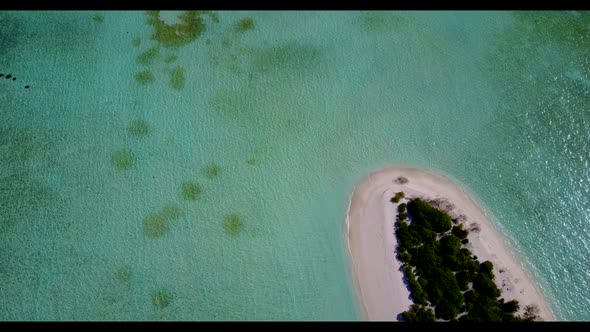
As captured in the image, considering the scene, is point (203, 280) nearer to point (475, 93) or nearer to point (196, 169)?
point (196, 169)

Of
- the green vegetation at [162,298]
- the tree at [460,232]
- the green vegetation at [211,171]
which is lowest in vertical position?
the green vegetation at [162,298]

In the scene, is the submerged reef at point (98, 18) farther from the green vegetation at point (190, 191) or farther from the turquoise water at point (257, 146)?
the green vegetation at point (190, 191)

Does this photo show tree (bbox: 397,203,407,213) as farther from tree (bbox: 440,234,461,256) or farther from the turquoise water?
the turquoise water

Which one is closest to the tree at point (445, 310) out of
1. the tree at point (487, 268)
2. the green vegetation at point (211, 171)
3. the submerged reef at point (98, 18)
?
the tree at point (487, 268)

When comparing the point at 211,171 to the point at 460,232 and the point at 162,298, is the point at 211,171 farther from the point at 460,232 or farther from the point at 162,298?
the point at 460,232

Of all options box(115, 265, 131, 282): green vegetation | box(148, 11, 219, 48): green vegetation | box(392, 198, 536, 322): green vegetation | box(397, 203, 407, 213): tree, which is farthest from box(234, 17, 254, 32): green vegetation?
box(115, 265, 131, 282): green vegetation

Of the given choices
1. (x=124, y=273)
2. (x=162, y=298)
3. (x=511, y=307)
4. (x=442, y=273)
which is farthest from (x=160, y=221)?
(x=511, y=307)
